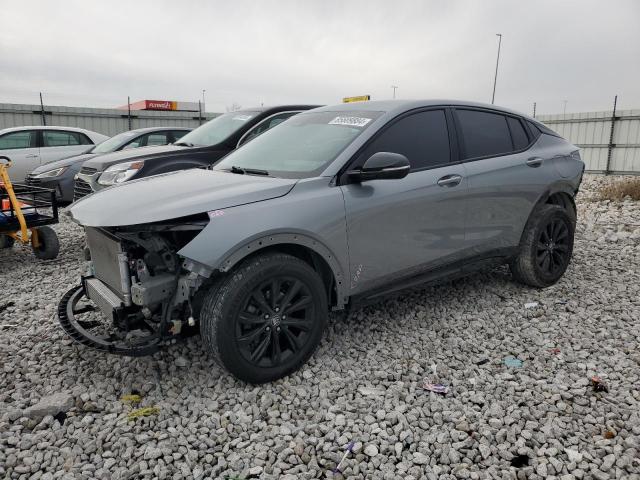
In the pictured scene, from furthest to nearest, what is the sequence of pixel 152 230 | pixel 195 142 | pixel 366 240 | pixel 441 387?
1. pixel 195 142
2. pixel 366 240
3. pixel 441 387
4. pixel 152 230

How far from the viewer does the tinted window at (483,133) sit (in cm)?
403

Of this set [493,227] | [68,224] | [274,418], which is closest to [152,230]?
[274,418]

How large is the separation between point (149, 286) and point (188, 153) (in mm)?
3866

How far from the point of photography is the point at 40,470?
7.84 ft

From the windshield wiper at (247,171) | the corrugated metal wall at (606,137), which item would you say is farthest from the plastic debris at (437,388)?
the corrugated metal wall at (606,137)

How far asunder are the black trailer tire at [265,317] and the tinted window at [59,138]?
33.2 ft

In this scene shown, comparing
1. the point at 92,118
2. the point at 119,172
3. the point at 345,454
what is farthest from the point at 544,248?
the point at 92,118

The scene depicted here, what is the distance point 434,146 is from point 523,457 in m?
2.27

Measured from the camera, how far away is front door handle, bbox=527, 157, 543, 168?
439 centimetres

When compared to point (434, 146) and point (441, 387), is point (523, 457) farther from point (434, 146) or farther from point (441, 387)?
point (434, 146)

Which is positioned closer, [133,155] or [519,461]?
[519,461]

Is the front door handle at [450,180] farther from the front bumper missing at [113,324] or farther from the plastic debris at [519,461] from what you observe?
the front bumper missing at [113,324]

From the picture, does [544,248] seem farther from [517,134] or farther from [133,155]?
[133,155]

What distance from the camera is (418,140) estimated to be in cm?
370
